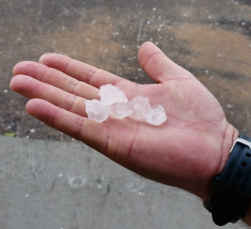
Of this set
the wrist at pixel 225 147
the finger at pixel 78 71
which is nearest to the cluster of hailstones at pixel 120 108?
the finger at pixel 78 71

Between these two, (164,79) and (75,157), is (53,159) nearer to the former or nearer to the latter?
(75,157)

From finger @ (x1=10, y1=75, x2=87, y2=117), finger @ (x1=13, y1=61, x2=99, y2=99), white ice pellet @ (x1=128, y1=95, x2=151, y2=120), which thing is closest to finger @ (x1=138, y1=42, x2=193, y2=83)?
white ice pellet @ (x1=128, y1=95, x2=151, y2=120)

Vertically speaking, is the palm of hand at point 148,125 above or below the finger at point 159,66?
below

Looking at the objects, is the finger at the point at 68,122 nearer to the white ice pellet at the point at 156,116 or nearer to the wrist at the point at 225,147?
the white ice pellet at the point at 156,116

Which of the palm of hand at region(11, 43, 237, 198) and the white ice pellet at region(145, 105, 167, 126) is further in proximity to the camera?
the white ice pellet at region(145, 105, 167, 126)

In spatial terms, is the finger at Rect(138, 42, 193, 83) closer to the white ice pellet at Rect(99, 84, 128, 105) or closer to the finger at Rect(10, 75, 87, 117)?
the white ice pellet at Rect(99, 84, 128, 105)

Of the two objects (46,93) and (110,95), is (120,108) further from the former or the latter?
(46,93)
